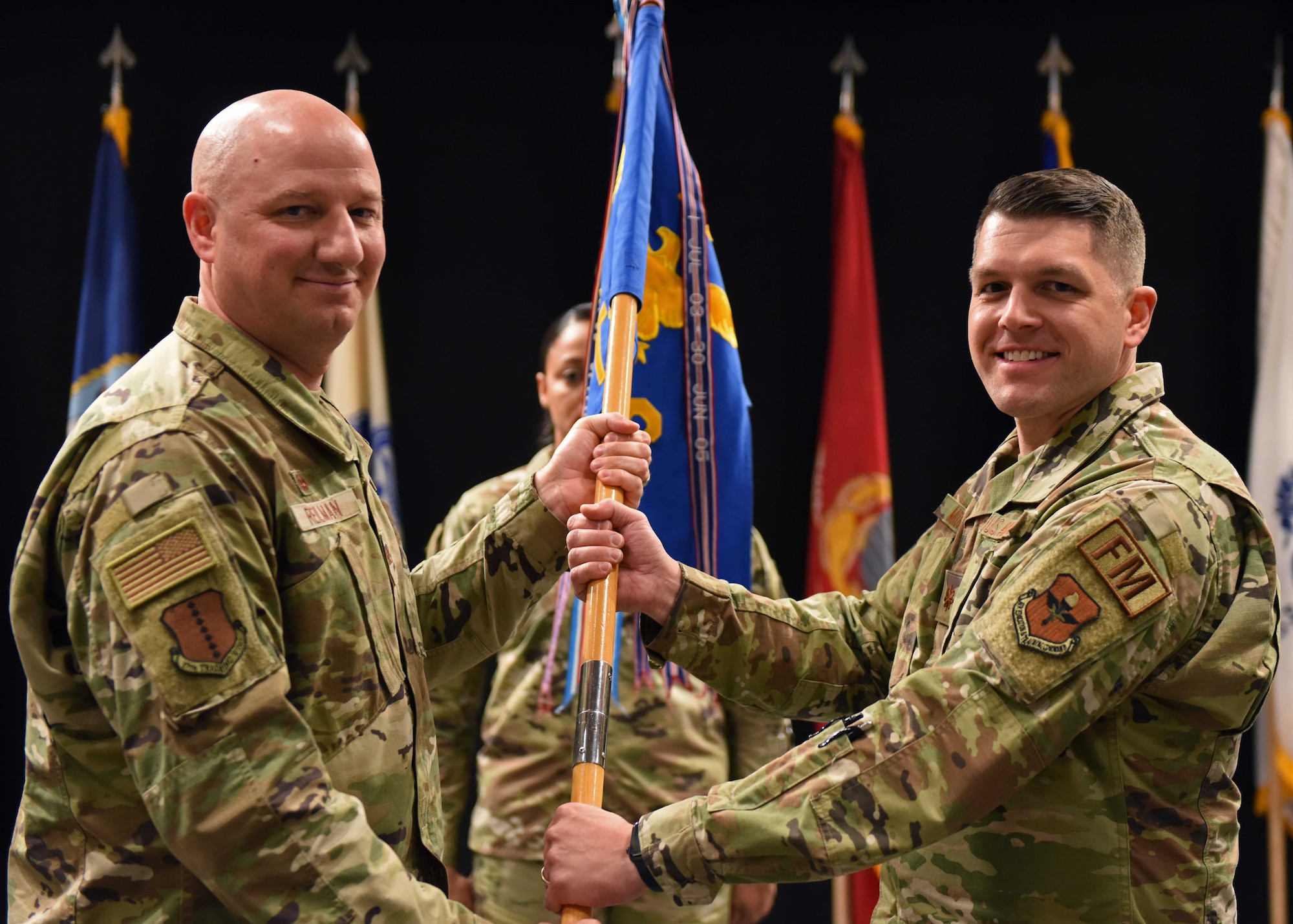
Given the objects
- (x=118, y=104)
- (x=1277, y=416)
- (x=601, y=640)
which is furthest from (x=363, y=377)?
(x=1277, y=416)

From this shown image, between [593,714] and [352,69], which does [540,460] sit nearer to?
[593,714]

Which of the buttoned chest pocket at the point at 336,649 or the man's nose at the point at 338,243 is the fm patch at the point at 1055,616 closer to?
the buttoned chest pocket at the point at 336,649

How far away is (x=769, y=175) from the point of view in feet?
12.2

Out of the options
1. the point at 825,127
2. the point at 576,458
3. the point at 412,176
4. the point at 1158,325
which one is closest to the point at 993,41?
the point at 825,127

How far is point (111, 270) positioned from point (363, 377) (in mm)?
780

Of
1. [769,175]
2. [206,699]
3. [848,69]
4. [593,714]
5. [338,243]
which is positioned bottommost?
[593,714]

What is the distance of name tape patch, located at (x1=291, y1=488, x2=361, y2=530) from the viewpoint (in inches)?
51.6

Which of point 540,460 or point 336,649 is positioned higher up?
point 540,460

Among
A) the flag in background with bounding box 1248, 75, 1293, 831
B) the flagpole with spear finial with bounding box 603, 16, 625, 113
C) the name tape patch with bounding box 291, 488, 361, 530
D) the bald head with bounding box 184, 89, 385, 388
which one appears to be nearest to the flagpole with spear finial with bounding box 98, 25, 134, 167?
the flagpole with spear finial with bounding box 603, 16, 625, 113

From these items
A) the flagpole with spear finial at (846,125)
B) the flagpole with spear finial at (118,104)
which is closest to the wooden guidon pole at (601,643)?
the flagpole with spear finial at (846,125)

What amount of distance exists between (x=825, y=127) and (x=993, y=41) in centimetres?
60

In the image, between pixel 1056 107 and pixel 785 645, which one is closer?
pixel 785 645

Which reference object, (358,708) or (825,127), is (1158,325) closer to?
(825,127)

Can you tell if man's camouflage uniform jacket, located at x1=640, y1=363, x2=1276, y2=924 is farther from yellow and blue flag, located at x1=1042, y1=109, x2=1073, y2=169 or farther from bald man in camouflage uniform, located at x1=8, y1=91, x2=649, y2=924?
yellow and blue flag, located at x1=1042, y1=109, x2=1073, y2=169
